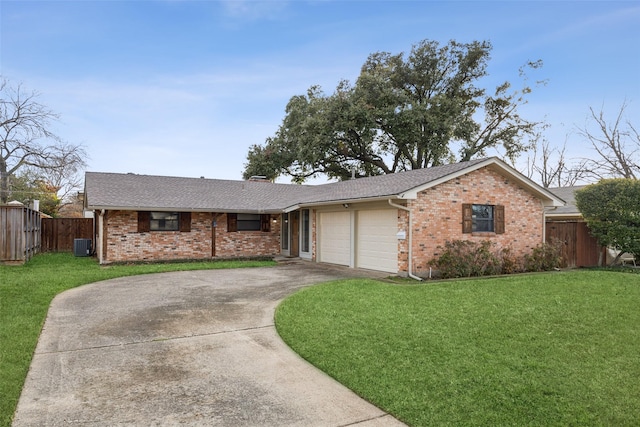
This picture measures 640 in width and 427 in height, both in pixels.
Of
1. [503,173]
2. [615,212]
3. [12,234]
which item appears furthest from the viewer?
[615,212]

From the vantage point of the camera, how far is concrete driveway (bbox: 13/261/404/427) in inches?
141

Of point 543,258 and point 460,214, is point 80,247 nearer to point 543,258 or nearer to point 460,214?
point 460,214

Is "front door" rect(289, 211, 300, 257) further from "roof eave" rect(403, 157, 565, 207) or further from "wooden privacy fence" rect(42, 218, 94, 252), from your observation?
"wooden privacy fence" rect(42, 218, 94, 252)

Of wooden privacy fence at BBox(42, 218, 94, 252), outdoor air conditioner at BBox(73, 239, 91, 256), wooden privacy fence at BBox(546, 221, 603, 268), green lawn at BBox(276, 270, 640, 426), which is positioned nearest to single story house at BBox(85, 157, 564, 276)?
wooden privacy fence at BBox(546, 221, 603, 268)

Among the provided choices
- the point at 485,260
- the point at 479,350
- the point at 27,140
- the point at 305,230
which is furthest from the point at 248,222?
the point at 27,140

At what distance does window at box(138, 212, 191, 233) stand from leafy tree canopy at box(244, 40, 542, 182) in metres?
12.1

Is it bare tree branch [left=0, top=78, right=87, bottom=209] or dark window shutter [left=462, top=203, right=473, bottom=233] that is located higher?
bare tree branch [left=0, top=78, right=87, bottom=209]

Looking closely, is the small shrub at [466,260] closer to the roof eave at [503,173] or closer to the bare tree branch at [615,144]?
the roof eave at [503,173]

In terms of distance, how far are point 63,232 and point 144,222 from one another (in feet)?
27.5

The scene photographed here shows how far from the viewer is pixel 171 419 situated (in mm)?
3508

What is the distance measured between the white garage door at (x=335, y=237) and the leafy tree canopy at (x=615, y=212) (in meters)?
9.06

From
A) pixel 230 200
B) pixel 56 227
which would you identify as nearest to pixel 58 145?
pixel 56 227

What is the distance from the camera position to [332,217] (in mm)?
15516

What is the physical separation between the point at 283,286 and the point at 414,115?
62.5 ft
